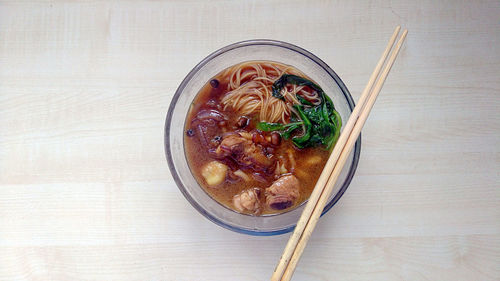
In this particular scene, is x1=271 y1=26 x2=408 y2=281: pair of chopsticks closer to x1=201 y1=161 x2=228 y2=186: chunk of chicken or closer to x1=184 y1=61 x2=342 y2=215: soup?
x1=184 y1=61 x2=342 y2=215: soup

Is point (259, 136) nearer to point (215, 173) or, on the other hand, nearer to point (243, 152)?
point (243, 152)

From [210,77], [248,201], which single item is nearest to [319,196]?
[248,201]

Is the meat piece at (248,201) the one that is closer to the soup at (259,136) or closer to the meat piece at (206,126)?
the soup at (259,136)

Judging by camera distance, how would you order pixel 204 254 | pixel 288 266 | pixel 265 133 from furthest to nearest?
pixel 204 254
pixel 265 133
pixel 288 266

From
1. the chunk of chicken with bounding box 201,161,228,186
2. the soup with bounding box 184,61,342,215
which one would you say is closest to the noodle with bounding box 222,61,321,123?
the soup with bounding box 184,61,342,215

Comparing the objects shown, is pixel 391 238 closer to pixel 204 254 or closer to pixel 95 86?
pixel 204 254

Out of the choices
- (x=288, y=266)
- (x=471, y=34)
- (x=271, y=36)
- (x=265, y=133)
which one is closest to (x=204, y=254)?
(x=288, y=266)
